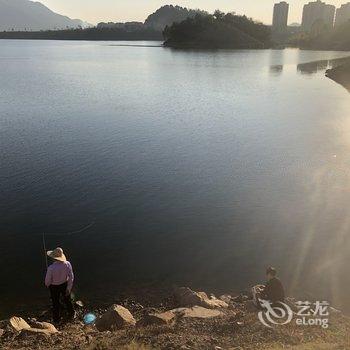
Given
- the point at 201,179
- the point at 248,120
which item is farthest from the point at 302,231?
the point at 248,120

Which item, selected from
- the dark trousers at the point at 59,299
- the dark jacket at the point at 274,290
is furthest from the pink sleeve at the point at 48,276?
the dark jacket at the point at 274,290

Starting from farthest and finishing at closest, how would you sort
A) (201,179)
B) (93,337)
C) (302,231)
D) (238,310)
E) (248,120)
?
(248,120) < (201,179) < (302,231) < (238,310) < (93,337)

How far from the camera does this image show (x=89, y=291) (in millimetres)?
17719

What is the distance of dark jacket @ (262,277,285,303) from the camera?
1347cm

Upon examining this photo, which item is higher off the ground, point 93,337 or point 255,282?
point 93,337

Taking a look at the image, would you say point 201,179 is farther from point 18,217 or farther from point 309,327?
point 309,327

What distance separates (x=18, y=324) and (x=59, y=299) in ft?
5.50

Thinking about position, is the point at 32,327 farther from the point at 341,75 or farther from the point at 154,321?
the point at 341,75

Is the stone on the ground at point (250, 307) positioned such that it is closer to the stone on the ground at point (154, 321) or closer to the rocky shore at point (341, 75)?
the stone on the ground at point (154, 321)

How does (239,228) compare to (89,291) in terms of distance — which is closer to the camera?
(89,291)

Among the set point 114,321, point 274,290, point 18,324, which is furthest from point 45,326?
point 274,290

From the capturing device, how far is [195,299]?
634 inches

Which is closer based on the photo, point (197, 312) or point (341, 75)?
point (197, 312)

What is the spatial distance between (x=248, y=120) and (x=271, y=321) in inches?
1554
